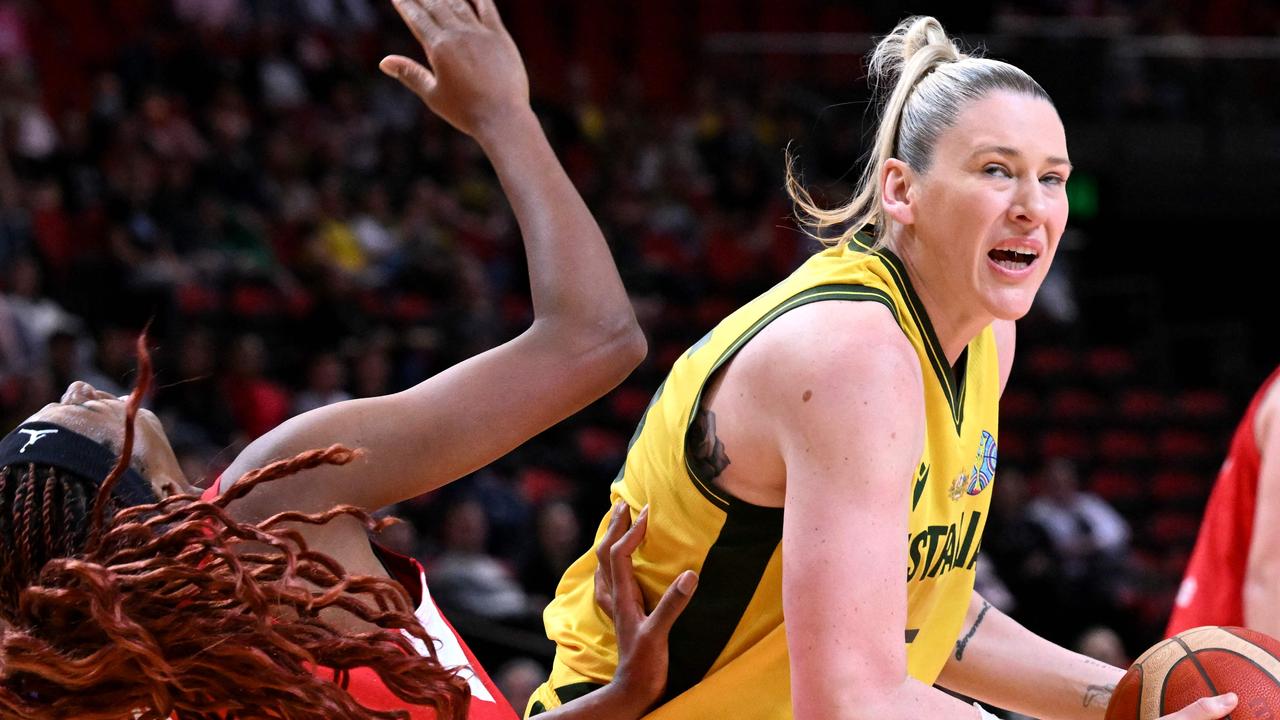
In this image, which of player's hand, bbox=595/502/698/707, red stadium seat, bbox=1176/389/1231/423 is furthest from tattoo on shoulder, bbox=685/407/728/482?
red stadium seat, bbox=1176/389/1231/423

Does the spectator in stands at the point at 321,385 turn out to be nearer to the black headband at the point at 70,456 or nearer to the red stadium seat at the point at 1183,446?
the black headband at the point at 70,456

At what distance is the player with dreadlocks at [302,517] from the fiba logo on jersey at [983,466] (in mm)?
661

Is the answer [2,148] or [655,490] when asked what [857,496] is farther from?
[2,148]

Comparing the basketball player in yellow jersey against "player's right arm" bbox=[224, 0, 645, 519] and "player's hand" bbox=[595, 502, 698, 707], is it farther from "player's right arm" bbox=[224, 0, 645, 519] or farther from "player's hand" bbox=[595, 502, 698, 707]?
"player's right arm" bbox=[224, 0, 645, 519]

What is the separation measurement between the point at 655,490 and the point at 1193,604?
5.50 feet

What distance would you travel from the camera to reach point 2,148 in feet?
28.7

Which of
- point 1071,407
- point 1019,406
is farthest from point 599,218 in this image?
point 1071,407

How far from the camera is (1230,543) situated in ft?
11.5

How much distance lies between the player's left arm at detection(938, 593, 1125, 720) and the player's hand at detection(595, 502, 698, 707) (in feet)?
2.17

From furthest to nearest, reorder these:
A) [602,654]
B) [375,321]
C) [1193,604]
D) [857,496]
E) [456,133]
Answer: [456,133]
[375,321]
[1193,604]
[602,654]
[857,496]

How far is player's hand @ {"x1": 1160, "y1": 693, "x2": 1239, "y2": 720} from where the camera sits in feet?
7.08

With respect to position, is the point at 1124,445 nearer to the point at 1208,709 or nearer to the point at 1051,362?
the point at 1051,362

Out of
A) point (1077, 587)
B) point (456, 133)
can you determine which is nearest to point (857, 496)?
point (1077, 587)

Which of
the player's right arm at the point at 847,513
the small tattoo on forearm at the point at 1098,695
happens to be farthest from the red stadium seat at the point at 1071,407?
the player's right arm at the point at 847,513
